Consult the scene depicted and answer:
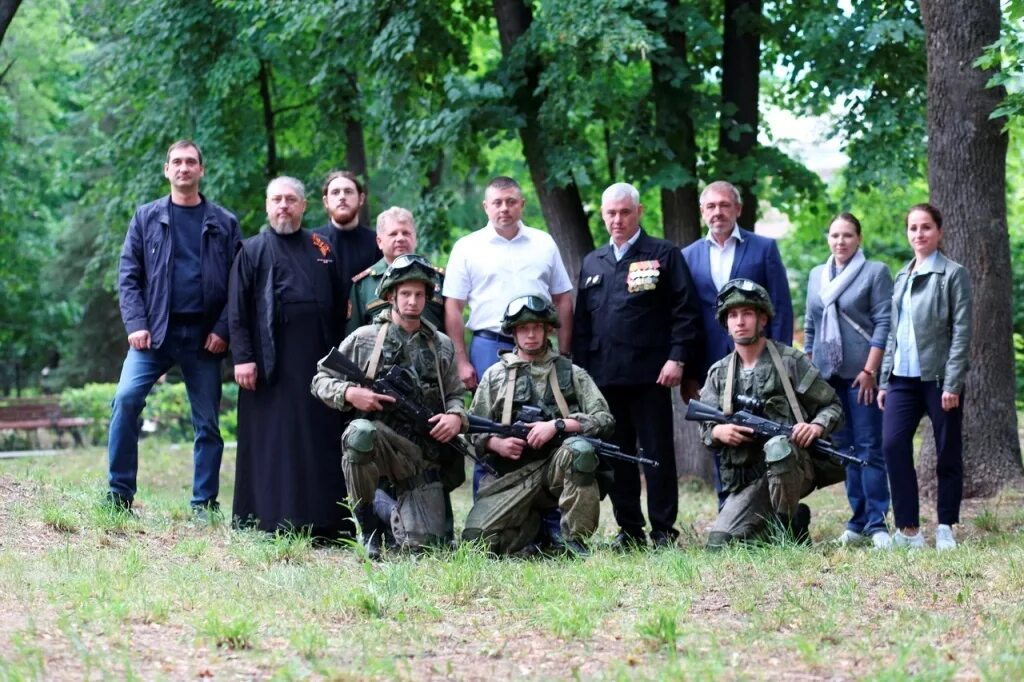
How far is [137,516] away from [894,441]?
4706 mm

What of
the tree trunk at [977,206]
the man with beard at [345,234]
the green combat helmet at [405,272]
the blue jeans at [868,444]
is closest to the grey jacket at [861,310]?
the blue jeans at [868,444]

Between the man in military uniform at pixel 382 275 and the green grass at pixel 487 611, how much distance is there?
1.49 metres

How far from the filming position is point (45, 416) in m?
26.2

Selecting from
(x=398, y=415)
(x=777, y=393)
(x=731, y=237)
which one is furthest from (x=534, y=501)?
(x=731, y=237)

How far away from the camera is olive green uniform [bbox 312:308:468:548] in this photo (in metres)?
8.05

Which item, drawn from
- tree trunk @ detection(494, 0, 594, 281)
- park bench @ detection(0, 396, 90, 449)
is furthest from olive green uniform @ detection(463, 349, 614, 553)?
park bench @ detection(0, 396, 90, 449)

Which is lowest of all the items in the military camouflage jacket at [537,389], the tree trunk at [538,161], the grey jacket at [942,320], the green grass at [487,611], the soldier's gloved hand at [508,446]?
the green grass at [487,611]

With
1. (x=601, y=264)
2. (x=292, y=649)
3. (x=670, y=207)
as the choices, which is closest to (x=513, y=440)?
(x=601, y=264)

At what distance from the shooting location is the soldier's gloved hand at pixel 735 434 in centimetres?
812

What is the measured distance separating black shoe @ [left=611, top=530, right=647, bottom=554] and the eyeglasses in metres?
1.49

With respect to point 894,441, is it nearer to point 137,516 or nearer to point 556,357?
point 556,357

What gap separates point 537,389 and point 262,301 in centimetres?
186

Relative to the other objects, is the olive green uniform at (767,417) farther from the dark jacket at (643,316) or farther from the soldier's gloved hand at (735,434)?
the dark jacket at (643,316)

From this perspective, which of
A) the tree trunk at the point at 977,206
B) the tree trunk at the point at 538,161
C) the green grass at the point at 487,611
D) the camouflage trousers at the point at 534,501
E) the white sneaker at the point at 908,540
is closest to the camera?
the green grass at the point at 487,611
